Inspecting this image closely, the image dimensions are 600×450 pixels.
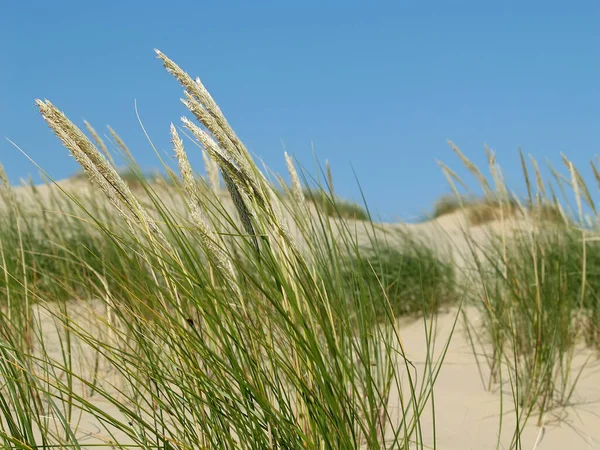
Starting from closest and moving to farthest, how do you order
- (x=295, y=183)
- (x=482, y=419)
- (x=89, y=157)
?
(x=89, y=157)
(x=295, y=183)
(x=482, y=419)

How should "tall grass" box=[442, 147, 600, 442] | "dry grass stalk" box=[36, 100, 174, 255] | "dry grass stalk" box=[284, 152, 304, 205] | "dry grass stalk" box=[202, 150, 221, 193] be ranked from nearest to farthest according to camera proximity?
"dry grass stalk" box=[36, 100, 174, 255] → "dry grass stalk" box=[284, 152, 304, 205] → "dry grass stalk" box=[202, 150, 221, 193] → "tall grass" box=[442, 147, 600, 442]

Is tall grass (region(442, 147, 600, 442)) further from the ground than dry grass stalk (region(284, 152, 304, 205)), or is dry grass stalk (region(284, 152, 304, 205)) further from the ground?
dry grass stalk (region(284, 152, 304, 205))

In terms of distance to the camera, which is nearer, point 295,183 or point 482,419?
point 295,183

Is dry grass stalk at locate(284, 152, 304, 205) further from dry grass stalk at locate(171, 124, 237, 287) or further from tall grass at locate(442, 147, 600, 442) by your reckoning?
tall grass at locate(442, 147, 600, 442)

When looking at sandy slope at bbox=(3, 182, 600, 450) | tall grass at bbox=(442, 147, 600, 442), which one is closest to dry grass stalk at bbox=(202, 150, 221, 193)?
sandy slope at bbox=(3, 182, 600, 450)

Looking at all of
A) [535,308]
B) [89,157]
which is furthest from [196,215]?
[535,308]

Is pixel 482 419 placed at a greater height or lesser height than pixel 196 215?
lesser

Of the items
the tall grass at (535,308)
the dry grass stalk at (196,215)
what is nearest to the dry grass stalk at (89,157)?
the dry grass stalk at (196,215)

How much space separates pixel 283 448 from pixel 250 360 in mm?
191

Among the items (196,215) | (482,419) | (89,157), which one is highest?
(89,157)

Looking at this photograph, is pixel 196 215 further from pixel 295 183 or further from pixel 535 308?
pixel 535 308

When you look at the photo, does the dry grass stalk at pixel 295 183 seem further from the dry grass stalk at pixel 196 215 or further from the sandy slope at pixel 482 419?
the sandy slope at pixel 482 419

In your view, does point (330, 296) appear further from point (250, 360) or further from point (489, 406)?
point (489, 406)

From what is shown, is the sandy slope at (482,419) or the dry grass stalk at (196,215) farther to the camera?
the sandy slope at (482,419)
